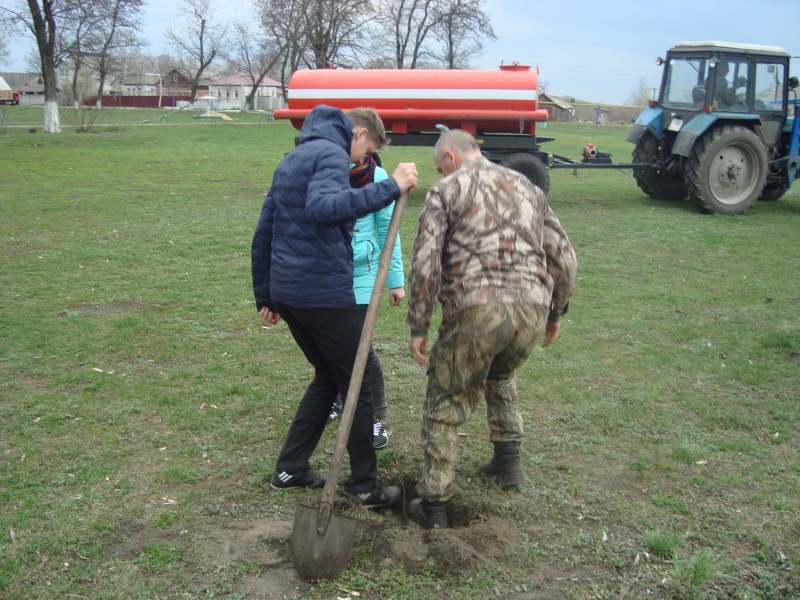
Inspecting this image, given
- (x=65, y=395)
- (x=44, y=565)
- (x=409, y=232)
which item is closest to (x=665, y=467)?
(x=44, y=565)

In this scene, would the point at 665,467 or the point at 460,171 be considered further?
the point at 665,467

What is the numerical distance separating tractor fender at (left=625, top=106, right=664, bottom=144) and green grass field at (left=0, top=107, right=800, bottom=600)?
451 centimetres

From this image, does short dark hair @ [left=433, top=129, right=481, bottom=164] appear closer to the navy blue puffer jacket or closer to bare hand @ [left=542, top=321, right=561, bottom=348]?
the navy blue puffer jacket

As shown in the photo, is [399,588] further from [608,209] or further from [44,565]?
[608,209]

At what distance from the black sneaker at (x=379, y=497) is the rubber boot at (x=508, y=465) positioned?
52 cm

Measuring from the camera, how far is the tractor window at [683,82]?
12305 millimetres

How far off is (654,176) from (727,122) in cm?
159

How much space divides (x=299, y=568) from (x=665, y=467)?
2049 mm

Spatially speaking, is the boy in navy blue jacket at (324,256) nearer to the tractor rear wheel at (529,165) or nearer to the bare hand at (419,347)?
the bare hand at (419,347)

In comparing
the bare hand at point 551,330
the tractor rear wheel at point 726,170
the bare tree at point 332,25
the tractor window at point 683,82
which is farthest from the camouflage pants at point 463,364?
the bare tree at point 332,25

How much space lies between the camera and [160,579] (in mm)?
2914

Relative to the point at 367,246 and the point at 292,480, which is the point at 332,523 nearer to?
the point at 292,480

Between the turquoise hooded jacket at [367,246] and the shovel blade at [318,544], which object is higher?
the turquoise hooded jacket at [367,246]

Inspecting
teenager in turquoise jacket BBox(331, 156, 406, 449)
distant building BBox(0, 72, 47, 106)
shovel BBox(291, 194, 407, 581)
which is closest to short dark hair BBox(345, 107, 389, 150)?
teenager in turquoise jacket BBox(331, 156, 406, 449)
